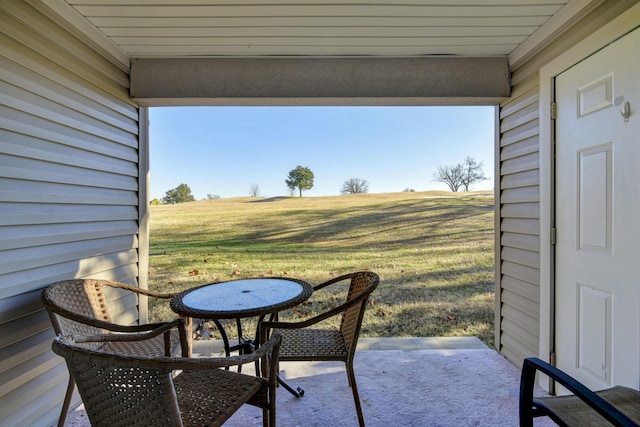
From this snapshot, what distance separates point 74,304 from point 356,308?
1558mm

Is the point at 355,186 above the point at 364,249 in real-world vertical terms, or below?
above

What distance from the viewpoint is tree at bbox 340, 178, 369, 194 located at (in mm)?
6438

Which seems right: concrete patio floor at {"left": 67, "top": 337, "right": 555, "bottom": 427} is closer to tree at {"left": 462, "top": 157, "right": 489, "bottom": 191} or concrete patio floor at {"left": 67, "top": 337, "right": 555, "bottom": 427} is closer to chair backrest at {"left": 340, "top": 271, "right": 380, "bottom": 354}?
chair backrest at {"left": 340, "top": 271, "right": 380, "bottom": 354}

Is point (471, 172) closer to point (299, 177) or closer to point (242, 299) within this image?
point (299, 177)

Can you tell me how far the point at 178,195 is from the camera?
19.6ft

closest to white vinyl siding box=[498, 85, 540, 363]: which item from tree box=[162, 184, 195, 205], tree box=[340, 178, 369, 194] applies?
tree box=[340, 178, 369, 194]

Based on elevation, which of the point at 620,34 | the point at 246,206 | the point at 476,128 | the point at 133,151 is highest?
the point at 476,128

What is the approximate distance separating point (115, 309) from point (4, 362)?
31.5 inches

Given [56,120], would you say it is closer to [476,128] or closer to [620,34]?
[620,34]

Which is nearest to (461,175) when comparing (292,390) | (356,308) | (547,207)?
(547,207)

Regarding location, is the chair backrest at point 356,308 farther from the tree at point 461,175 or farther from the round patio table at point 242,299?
the tree at point 461,175

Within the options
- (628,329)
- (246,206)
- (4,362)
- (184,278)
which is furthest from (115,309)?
(246,206)

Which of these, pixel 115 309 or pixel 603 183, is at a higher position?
pixel 603 183

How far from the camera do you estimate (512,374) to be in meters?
2.31
